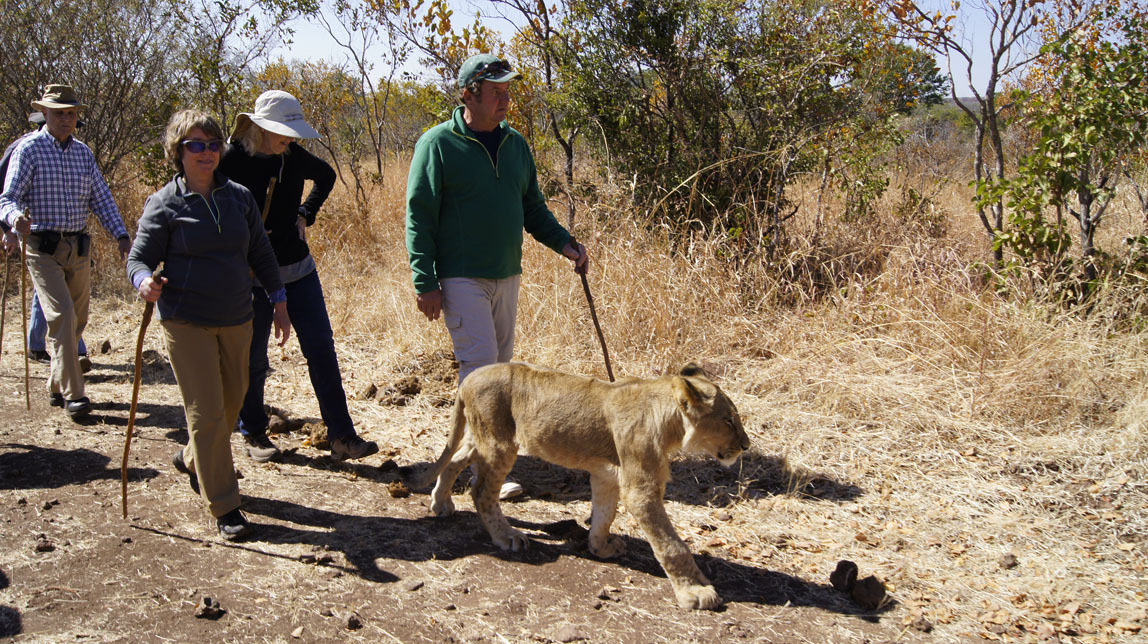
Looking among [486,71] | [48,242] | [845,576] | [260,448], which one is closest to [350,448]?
[260,448]

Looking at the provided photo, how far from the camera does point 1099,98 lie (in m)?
6.48

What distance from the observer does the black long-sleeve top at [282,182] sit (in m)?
5.04

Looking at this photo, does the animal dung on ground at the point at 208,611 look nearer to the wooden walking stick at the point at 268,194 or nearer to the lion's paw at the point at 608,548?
the lion's paw at the point at 608,548

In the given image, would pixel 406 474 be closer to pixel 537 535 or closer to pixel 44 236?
pixel 537 535

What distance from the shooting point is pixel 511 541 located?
444cm

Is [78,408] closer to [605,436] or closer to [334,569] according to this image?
[334,569]

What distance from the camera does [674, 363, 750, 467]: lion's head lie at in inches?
154

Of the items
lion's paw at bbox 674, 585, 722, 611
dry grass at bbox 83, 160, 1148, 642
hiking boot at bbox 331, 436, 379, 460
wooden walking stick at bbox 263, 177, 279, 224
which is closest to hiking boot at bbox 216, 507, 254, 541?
hiking boot at bbox 331, 436, 379, 460

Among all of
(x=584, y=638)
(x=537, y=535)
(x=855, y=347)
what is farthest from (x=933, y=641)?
(x=855, y=347)

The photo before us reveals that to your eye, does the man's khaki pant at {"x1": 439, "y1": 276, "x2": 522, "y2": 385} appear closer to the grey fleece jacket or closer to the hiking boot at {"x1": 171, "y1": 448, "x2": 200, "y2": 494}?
the grey fleece jacket

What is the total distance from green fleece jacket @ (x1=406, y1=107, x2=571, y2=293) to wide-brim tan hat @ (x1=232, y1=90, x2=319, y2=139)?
2.39ft

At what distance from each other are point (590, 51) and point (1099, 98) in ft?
15.0

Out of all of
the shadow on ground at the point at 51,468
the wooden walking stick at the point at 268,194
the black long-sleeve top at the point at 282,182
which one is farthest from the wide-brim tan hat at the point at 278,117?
the shadow on ground at the point at 51,468

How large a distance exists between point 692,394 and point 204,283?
2417mm
